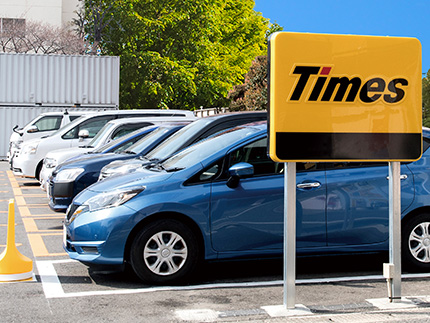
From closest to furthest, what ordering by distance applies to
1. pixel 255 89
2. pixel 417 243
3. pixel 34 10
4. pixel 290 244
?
pixel 290 244, pixel 417 243, pixel 255 89, pixel 34 10

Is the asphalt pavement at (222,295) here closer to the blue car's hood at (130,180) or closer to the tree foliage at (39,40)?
the blue car's hood at (130,180)

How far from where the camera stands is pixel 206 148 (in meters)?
6.96

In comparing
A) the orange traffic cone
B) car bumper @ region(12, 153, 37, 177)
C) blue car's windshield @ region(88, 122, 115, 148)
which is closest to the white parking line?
the orange traffic cone

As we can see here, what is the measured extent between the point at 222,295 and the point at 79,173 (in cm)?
427

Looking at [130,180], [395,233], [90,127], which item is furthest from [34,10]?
[395,233]

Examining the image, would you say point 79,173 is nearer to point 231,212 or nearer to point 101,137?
point 101,137

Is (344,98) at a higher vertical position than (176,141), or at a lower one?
higher

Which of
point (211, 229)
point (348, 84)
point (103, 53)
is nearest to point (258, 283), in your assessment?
point (211, 229)

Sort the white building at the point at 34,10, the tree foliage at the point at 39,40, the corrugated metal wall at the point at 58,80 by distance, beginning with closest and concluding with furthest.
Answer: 1. the corrugated metal wall at the point at 58,80
2. the tree foliage at the point at 39,40
3. the white building at the point at 34,10

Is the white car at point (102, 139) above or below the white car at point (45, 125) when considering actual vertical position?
below

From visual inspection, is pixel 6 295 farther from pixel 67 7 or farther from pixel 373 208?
pixel 67 7

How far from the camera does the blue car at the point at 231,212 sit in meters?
6.24

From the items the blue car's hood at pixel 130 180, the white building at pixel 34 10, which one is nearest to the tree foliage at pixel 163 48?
the white building at pixel 34 10

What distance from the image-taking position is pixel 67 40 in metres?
37.9
